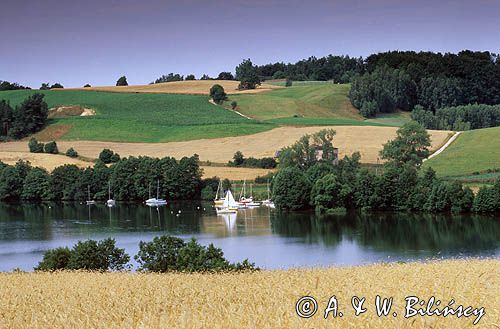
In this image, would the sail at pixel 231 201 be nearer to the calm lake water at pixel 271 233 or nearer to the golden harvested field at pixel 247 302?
the calm lake water at pixel 271 233

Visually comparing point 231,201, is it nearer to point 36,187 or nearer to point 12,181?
point 36,187

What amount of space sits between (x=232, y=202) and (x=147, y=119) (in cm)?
5231

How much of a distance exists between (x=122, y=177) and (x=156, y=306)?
3716 inches

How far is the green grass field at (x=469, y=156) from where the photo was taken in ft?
306

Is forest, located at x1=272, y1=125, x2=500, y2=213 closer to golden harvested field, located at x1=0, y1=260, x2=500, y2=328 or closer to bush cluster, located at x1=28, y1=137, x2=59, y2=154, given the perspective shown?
bush cluster, located at x1=28, y1=137, x2=59, y2=154

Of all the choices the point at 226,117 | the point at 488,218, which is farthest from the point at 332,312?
the point at 226,117

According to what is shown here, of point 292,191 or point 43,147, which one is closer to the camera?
point 292,191

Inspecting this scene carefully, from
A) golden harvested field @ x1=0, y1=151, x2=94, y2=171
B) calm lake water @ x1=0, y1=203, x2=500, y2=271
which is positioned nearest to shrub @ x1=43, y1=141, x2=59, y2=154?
golden harvested field @ x1=0, y1=151, x2=94, y2=171

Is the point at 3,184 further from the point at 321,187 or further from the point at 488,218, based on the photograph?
the point at 488,218

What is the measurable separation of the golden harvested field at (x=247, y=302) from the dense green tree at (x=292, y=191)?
225ft

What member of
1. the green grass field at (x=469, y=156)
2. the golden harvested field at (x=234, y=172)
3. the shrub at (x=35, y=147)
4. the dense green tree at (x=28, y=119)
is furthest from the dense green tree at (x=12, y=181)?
the green grass field at (x=469, y=156)

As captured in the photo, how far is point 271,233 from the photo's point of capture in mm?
69625

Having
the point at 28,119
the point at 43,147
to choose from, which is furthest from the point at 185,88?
the point at 43,147

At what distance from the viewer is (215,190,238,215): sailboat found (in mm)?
89356
